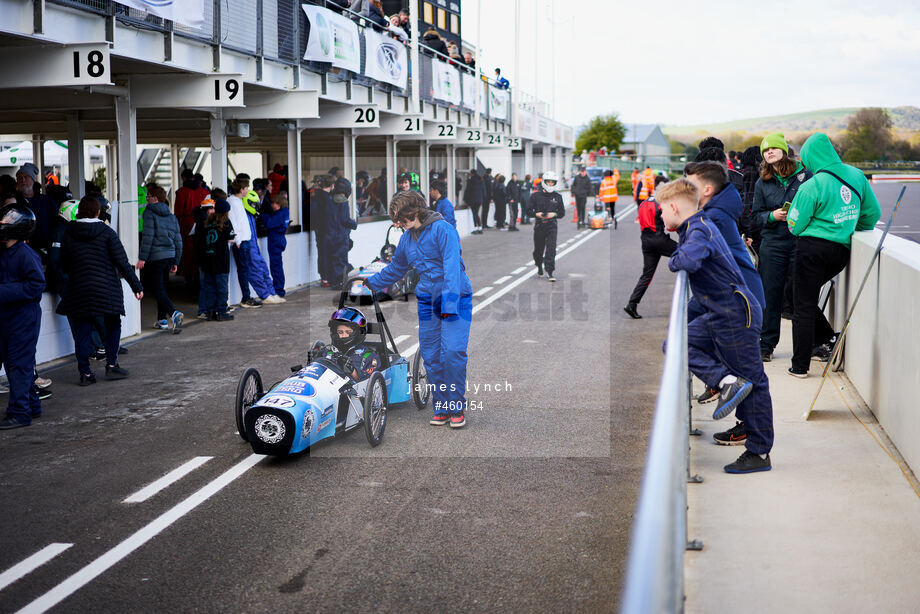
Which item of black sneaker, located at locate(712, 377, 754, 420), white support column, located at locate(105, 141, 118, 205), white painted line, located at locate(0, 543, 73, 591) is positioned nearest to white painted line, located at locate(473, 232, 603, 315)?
black sneaker, located at locate(712, 377, 754, 420)

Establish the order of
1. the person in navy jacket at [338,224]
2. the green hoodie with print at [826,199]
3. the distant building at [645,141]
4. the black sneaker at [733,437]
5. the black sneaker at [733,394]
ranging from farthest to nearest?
the distant building at [645,141] → the person in navy jacket at [338,224] → the green hoodie with print at [826,199] → the black sneaker at [733,437] → the black sneaker at [733,394]

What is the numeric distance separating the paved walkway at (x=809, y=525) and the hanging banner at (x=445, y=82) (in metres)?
21.9

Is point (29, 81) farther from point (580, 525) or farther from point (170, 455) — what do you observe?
point (580, 525)

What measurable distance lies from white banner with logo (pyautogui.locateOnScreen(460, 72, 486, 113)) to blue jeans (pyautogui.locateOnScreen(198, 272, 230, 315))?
63.5 ft

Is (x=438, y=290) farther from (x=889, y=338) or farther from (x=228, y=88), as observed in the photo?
(x=228, y=88)

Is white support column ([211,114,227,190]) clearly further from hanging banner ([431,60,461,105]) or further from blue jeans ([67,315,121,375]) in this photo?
hanging banner ([431,60,461,105])

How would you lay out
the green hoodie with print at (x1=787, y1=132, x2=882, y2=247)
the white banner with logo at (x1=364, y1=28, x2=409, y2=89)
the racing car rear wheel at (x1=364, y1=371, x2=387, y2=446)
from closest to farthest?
the racing car rear wheel at (x1=364, y1=371, x2=387, y2=446) < the green hoodie with print at (x1=787, y1=132, x2=882, y2=247) < the white banner with logo at (x1=364, y1=28, x2=409, y2=89)

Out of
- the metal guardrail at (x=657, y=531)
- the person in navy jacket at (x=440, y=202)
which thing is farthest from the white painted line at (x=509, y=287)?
the metal guardrail at (x=657, y=531)

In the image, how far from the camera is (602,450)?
7.32 metres

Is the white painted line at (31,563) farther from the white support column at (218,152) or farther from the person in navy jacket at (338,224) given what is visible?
the person in navy jacket at (338,224)

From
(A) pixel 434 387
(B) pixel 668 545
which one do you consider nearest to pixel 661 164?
(A) pixel 434 387

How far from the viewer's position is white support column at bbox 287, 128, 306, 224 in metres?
20.2

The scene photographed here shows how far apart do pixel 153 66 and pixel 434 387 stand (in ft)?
25.2

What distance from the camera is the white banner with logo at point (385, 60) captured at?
70.3 feet
